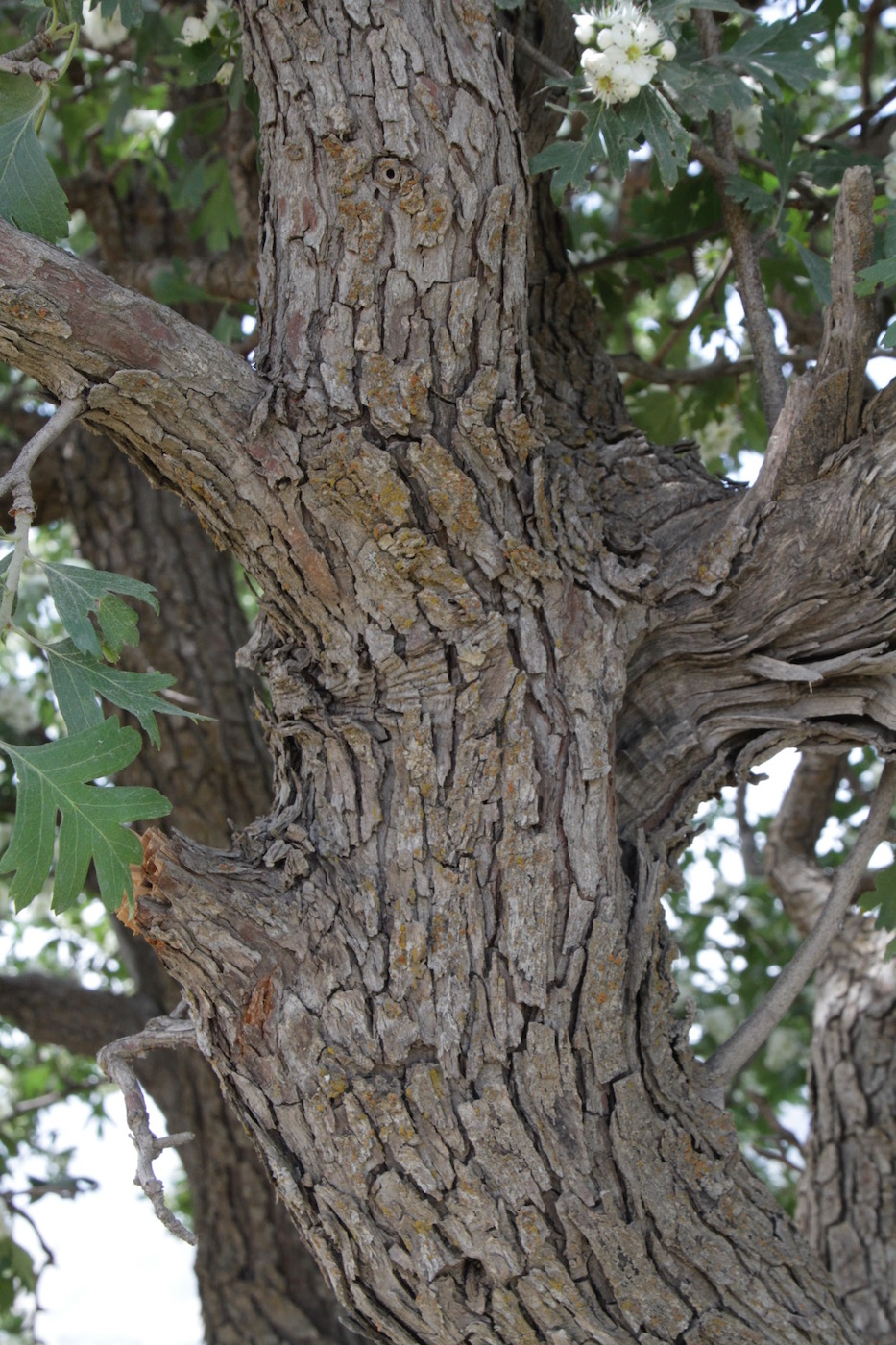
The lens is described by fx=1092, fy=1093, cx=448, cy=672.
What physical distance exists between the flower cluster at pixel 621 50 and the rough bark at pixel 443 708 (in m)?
0.13

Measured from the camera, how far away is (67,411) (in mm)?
1296

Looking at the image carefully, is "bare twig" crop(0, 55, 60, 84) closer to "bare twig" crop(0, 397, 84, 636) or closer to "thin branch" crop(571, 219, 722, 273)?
"bare twig" crop(0, 397, 84, 636)

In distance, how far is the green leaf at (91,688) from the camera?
130 centimetres

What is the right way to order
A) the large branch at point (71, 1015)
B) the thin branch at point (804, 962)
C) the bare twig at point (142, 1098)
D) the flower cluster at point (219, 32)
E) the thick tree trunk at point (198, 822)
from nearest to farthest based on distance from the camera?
the bare twig at point (142, 1098)
the thin branch at point (804, 962)
the flower cluster at point (219, 32)
the thick tree trunk at point (198, 822)
the large branch at point (71, 1015)

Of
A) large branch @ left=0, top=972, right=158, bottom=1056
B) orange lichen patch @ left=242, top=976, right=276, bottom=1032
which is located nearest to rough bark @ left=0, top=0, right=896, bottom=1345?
orange lichen patch @ left=242, top=976, right=276, bottom=1032

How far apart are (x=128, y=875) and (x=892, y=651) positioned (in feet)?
3.31

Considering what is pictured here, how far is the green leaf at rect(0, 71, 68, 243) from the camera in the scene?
4.52 ft

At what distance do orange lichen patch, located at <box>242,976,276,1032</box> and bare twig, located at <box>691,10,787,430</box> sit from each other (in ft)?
3.63

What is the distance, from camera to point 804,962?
1.58 metres

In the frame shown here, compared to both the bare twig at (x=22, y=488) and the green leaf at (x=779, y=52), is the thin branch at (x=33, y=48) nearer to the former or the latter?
the bare twig at (x=22, y=488)

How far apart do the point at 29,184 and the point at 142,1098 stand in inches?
45.4

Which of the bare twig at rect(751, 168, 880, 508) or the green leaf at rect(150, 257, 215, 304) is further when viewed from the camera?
the green leaf at rect(150, 257, 215, 304)

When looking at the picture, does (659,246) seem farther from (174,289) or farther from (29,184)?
(29,184)

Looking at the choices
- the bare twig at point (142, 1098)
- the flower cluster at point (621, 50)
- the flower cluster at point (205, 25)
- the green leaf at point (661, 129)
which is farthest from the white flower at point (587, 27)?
the bare twig at point (142, 1098)
